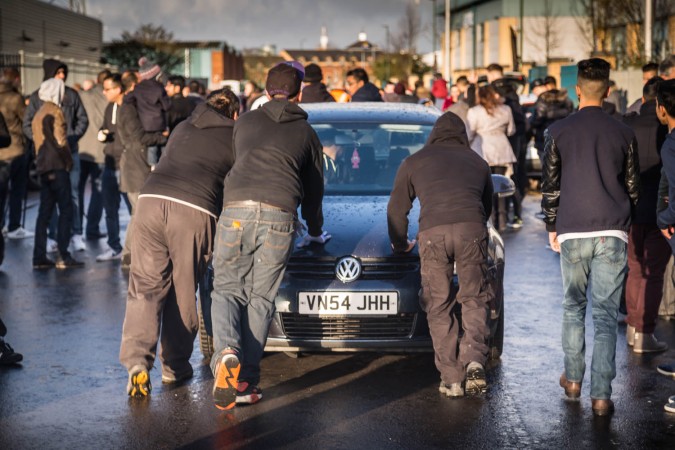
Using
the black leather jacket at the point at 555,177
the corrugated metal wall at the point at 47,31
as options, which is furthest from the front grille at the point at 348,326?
the corrugated metal wall at the point at 47,31

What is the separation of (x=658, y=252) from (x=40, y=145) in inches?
273

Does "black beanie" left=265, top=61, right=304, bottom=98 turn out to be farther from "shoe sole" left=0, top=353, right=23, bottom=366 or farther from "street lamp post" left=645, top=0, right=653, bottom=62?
"street lamp post" left=645, top=0, right=653, bottom=62

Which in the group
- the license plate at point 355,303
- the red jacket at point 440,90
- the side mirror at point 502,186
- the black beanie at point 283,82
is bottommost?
the license plate at point 355,303

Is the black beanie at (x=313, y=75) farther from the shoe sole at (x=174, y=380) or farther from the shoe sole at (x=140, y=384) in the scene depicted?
the shoe sole at (x=140, y=384)

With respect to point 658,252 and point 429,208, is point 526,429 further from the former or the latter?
point 658,252

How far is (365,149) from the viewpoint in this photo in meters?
8.59

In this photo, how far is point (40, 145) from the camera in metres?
12.1

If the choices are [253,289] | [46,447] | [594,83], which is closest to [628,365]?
[594,83]

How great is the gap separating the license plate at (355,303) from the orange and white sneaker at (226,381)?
0.94 meters

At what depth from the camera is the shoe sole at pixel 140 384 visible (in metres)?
6.67

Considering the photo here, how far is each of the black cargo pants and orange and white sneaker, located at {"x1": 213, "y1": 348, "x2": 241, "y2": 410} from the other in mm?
1289

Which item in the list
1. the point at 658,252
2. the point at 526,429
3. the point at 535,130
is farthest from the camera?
the point at 535,130

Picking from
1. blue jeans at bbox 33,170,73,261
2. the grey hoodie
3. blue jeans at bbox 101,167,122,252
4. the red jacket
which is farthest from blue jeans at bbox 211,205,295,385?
the red jacket

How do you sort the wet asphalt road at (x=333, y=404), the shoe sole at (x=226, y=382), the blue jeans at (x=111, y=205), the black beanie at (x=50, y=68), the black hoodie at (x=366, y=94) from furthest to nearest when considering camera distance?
the black hoodie at (x=366, y=94)
the blue jeans at (x=111, y=205)
the black beanie at (x=50, y=68)
the shoe sole at (x=226, y=382)
the wet asphalt road at (x=333, y=404)
